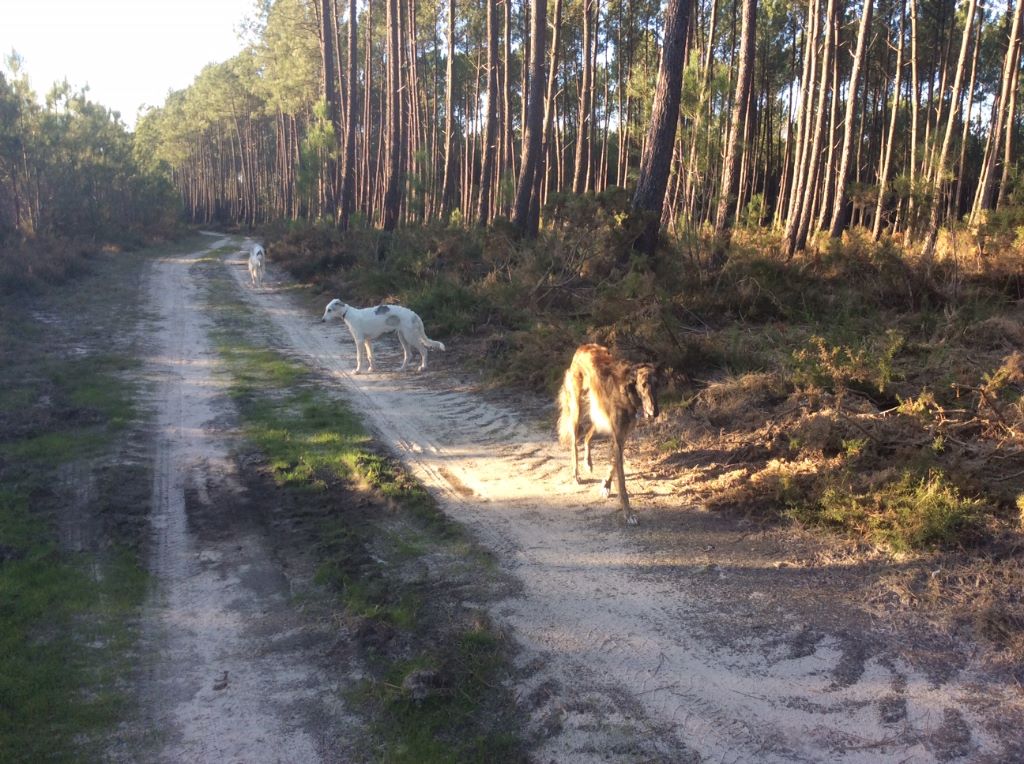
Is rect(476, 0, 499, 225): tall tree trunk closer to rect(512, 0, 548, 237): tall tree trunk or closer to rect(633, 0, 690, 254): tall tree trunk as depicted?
rect(512, 0, 548, 237): tall tree trunk

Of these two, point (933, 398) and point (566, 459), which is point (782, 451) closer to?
point (933, 398)

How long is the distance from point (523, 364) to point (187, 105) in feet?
260

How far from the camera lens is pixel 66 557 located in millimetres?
5902

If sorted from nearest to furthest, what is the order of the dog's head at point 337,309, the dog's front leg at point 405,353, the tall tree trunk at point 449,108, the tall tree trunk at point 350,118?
the dog's front leg at point 405,353 < the dog's head at point 337,309 < the tall tree trunk at point 449,108 < the tall tree trunk at point 350,118

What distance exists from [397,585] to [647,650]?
1944 mm

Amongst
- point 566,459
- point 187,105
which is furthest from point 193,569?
point 187,105

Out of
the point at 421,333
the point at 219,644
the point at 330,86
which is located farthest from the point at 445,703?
the point at 330,86

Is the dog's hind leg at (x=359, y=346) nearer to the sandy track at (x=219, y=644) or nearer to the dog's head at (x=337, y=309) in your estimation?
the dog's head at (x=337, y=309)

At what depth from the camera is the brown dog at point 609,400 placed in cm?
660

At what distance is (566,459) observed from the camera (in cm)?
838

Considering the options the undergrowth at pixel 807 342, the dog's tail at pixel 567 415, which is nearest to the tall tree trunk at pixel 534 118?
the undergrowth at pixel 807 342

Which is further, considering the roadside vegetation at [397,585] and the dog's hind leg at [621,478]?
the dog's hind leg at [621,478]

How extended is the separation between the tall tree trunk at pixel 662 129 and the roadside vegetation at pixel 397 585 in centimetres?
735

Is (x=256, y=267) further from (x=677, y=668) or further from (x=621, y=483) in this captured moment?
(x=677, y=668)
